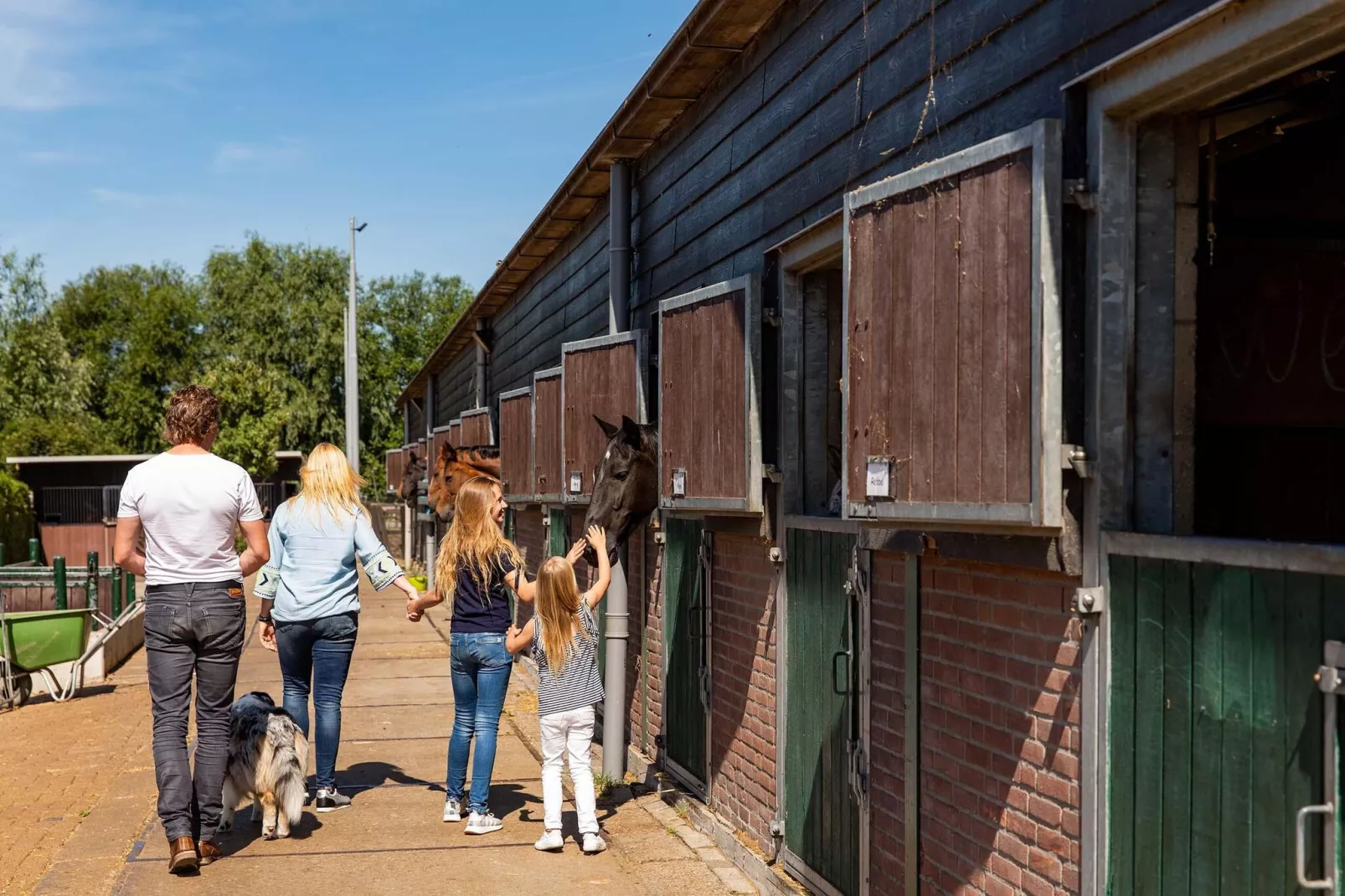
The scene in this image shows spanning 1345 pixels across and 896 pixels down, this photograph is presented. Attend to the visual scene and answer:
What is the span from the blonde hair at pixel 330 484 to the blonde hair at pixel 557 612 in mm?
1275

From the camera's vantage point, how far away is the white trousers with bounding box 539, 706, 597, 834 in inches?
267

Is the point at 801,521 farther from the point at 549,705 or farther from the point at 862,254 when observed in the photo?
the point at 862,254

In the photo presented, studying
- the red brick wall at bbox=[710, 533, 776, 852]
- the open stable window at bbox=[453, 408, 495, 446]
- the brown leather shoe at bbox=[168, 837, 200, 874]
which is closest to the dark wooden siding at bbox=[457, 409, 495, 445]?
the open stable window at bbox=[453, 408, 495, 446]

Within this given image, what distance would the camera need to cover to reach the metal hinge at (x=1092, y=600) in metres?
3.57

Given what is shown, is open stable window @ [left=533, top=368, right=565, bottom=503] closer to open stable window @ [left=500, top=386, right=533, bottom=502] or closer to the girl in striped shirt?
open stable window @ [left=500, top=386, right=533, bottom=502]

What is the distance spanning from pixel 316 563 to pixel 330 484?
1.38ft

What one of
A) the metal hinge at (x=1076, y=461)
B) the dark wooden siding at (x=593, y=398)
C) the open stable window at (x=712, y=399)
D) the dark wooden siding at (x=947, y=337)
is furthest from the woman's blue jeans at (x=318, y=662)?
the metal hinge at (x=1076, y=461)

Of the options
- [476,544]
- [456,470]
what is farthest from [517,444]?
[476,544]

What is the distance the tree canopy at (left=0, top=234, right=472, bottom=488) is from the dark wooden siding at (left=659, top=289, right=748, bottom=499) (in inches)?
1602

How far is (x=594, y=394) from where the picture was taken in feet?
32.3

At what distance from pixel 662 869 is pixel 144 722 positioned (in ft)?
21.2

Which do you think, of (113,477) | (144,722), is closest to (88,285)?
(113,477)

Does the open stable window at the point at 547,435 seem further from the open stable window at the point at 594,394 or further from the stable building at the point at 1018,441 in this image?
the stable building at the point at 1018,441

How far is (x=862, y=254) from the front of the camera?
14.9 ft
